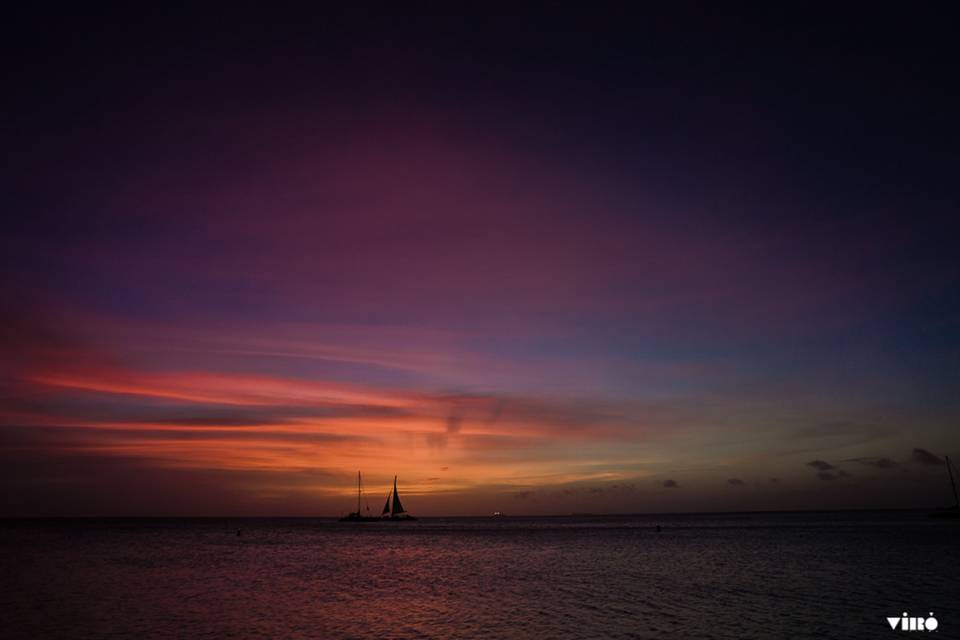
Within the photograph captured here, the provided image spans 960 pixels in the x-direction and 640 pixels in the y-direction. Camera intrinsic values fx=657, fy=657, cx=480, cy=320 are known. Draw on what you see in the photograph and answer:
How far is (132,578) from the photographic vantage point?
5947 cm

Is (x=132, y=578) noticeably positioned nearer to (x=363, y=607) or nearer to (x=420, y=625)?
(x=363, y=607)

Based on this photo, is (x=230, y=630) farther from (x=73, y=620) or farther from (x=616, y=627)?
(x=616, y=627)

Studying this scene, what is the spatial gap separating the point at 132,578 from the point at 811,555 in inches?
2966

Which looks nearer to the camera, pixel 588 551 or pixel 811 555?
pixel 811 555

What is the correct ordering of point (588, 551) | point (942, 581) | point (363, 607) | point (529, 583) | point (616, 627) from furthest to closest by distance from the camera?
point (588, 551), point (529, 583), point (942, 581), point (363, 607), point (616, 627)

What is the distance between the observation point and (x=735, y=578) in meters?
56.3

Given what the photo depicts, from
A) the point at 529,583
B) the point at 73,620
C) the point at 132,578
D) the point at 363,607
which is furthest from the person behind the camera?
the point at 132,578

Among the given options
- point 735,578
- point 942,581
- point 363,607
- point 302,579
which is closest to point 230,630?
point 363,607

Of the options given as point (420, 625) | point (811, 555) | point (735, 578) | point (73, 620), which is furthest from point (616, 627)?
point (811, 555)

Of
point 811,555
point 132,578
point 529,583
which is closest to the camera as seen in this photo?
point 529,583

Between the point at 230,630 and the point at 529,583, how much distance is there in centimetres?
2687

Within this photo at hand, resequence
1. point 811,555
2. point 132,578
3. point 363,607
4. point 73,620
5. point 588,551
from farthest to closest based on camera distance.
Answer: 1. point 588,551
2. point 811,555
3. point 132,578
4. point 363,607
5. point 73,620

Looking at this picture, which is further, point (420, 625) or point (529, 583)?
point (529, 583)

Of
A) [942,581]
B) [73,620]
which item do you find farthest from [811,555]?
[73,620]
